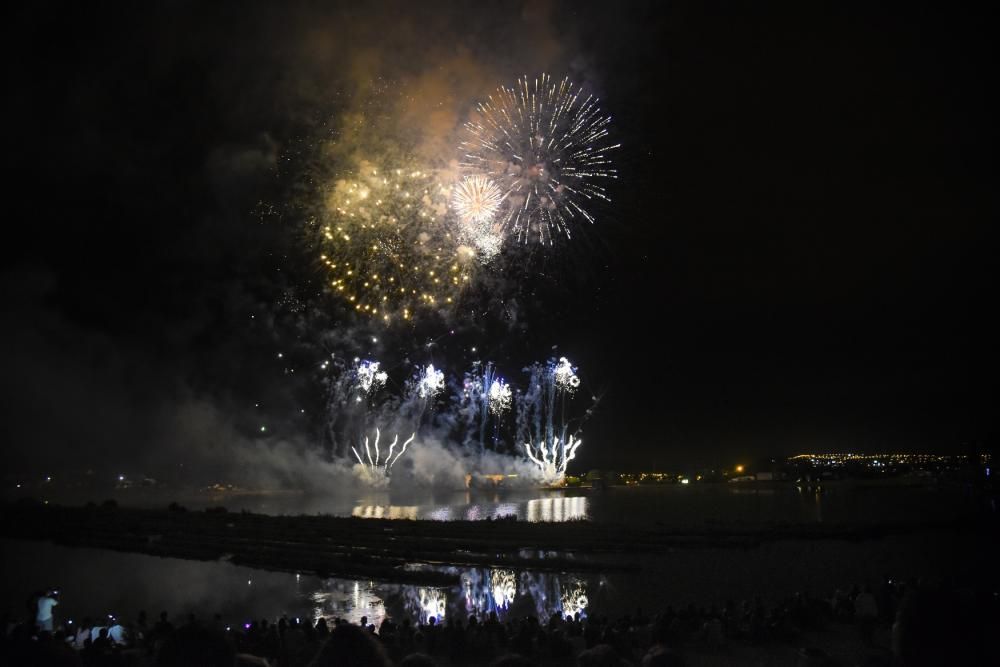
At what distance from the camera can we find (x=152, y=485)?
78750 mm

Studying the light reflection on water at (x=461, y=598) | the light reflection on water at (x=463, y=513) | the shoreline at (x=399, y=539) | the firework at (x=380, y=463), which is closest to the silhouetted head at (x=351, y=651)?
the light reflection on water at (x=461, y=598)

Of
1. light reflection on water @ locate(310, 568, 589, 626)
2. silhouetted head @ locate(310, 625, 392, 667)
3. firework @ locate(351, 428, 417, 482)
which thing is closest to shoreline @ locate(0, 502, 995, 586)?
light reflection on water @ locate(310, 568, 589, 626)

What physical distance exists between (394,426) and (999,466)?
260ft

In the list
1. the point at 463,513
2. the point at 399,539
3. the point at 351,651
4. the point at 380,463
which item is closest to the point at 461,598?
A: the point at 399,539

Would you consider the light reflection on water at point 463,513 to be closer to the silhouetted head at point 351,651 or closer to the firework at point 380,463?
the firework at point 380,463

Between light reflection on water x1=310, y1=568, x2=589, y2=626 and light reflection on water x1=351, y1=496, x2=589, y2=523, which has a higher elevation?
light reflection on water x1=310, y1=568, x2=589, y2=626

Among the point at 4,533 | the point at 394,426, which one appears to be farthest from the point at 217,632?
the point at 394,426

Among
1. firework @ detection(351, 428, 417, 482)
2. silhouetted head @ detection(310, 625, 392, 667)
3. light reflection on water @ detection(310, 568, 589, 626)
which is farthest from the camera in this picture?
firework @ detection(351, 428, 417, 482)

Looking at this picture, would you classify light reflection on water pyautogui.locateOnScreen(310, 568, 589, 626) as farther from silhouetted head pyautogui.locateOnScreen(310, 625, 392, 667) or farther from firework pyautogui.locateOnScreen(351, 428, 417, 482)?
firework pyautogui.locateOnScreen(351, 428, 417, 482)

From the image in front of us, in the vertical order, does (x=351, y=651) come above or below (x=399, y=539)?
above

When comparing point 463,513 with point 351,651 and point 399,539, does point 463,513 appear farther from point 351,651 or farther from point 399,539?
point 351,651

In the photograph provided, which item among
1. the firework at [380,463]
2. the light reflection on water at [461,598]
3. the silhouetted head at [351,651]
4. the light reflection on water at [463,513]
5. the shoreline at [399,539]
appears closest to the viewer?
the silhouetted head at [351,651]

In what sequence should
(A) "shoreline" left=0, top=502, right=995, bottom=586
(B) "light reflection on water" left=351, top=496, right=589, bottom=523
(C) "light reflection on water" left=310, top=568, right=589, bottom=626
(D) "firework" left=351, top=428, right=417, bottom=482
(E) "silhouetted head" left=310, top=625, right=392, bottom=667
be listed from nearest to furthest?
(E) "silhouetted head" left=310, top=625, right=392, bottom=667
(C) "light reflection on water" left=310, top=568, right=589, bottom=626
(A) "shoreline" left=0, top=502, right=995, bottom=586
(B) "light reflection on water" left=351, top=496, right=589, bottom=523
(D) "firework" left=351, top=428, right=417, bottom=482

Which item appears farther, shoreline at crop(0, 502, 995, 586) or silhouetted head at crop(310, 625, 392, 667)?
shoreline at crop(0, 502, 995, 586)
